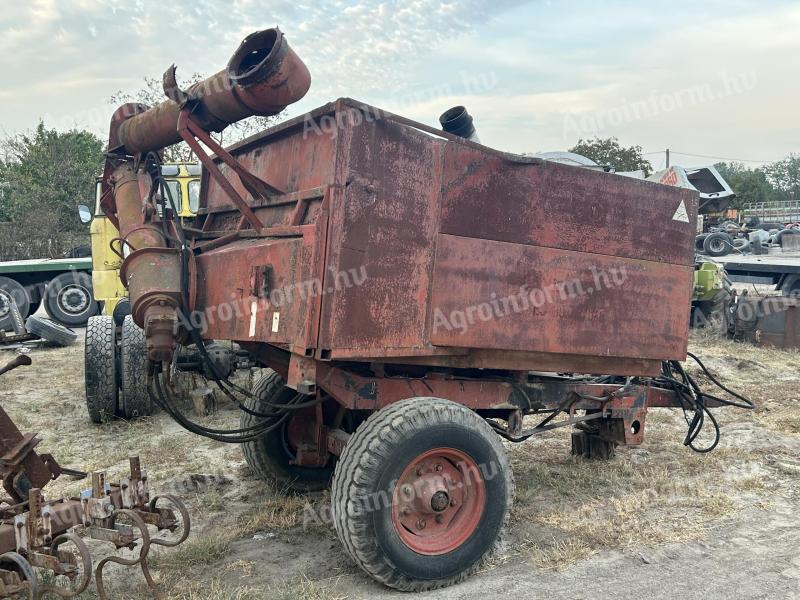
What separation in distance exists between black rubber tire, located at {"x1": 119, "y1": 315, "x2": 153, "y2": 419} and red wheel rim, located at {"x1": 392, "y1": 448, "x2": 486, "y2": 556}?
145 inches

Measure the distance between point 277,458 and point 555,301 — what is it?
6.75ft

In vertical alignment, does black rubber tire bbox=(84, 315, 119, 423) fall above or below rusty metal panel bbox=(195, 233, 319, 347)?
below

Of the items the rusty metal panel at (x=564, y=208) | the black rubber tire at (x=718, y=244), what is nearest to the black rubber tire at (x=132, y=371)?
the rusty metal panel at (x=564, y=208)

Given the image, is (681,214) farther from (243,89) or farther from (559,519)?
(243,89)

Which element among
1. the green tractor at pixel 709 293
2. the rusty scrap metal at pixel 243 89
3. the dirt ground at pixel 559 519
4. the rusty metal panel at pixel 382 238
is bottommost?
the dirt ground at pixel 559 519

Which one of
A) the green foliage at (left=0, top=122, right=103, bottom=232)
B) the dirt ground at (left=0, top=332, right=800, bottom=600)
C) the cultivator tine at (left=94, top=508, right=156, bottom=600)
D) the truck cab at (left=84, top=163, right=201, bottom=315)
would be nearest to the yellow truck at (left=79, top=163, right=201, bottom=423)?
the dirt ground at (left=0, top=332, right=800, bottom=600)

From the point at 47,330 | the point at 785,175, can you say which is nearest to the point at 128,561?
the point at 47,330

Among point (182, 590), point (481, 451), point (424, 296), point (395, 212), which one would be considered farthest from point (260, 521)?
point (395, 212)

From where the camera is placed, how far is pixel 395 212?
3.39 m

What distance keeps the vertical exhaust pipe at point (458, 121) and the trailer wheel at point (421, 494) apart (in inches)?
71.0

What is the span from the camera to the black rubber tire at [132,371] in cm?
627

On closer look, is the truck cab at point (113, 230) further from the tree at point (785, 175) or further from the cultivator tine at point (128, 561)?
the tree at point (785, 175)

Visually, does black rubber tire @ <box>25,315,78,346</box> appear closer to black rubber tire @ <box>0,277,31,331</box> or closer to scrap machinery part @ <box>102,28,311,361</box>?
black rubber tire @ <box>0,277,31,331</box>

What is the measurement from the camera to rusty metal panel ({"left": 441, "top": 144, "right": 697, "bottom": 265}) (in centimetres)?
360
